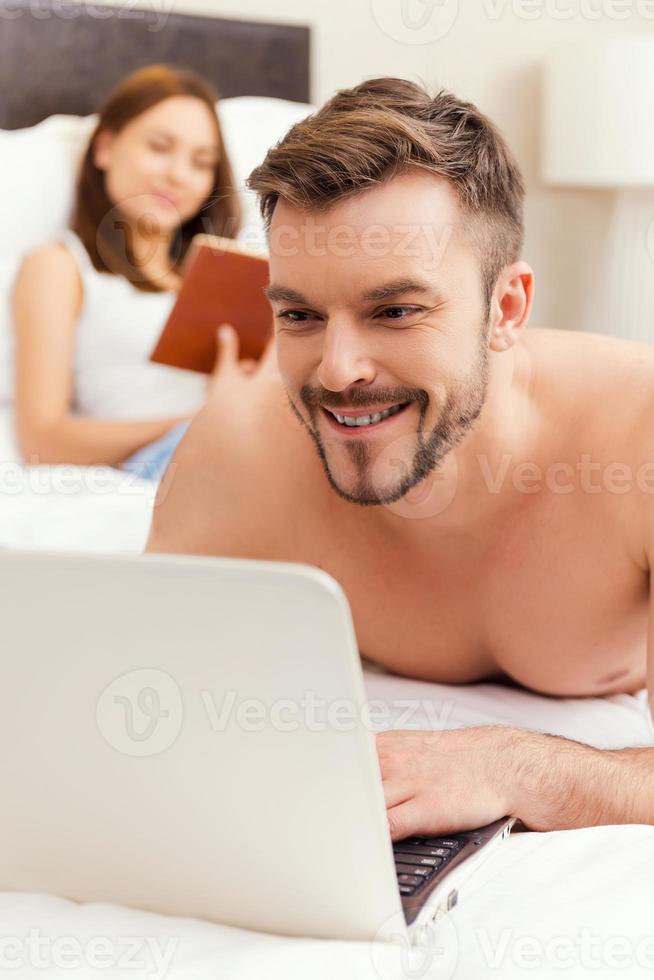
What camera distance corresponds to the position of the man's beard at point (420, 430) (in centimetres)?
98

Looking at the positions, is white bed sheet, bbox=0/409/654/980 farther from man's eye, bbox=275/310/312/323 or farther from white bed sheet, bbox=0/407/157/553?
white bed sheet, bbox=0/407/157/553

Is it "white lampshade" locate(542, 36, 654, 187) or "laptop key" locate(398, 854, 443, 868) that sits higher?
"white lampshade" locate(542, 36, 654, 187)

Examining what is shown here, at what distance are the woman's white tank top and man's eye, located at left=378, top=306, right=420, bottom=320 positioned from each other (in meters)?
1.22

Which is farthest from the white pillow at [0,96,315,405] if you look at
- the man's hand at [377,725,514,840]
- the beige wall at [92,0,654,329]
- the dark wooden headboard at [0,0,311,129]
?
the man's hand at [377,725,514,840]

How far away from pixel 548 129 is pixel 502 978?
2.64 metres

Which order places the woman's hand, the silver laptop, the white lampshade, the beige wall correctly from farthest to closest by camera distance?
the beige wall < the white lampshade < the woman's hand < the silver laptop

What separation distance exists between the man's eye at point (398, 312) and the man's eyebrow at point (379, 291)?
0.01 m

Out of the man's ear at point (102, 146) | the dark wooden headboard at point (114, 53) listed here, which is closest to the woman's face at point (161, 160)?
the man's ear at point (102, 146)

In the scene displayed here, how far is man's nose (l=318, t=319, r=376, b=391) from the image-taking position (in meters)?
0.92

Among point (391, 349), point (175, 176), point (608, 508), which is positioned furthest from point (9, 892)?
point (175, 176)

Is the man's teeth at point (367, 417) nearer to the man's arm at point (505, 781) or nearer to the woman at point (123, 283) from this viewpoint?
the man's arm at point (505, 781)

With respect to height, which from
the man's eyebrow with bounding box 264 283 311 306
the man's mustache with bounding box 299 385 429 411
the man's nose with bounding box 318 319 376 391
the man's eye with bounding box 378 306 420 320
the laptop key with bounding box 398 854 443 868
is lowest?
the laptop key with bounding box 398 854 443 868

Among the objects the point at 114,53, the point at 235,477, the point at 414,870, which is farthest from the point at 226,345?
the point at 414,870

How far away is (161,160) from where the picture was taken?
7.32 ft
